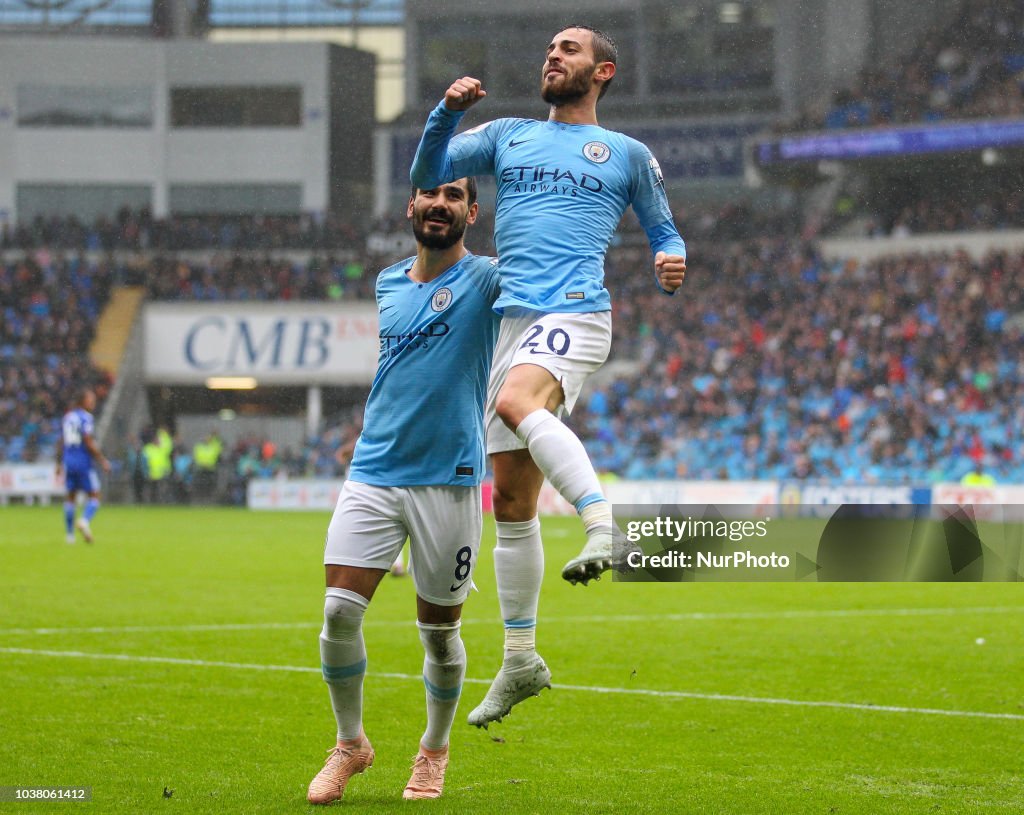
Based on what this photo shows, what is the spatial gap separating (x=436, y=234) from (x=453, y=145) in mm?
364

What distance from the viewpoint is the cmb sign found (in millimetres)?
37500

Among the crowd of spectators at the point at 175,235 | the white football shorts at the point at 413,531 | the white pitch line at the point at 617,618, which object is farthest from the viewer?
the crowd of spectators at the point at 175,235

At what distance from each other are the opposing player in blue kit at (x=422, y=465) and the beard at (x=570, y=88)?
19.9 inches

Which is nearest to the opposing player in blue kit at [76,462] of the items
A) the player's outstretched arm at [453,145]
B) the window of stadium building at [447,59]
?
the player's outstretched arm at [453,145]

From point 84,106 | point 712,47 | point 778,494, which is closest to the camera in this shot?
point 778,494

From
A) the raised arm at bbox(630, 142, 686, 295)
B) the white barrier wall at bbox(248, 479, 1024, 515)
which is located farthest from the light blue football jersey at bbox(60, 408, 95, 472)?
the raised arm at bbox(630, 142, 686, 295)

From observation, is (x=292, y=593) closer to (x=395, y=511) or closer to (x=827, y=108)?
(x=395, y=511)

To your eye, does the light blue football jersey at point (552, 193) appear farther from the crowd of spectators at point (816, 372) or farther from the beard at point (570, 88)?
the crowd of spectators at point (816, 372)

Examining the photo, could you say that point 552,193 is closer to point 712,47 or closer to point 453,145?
point 453,145

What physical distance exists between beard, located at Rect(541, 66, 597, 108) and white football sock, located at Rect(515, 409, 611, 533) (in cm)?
128

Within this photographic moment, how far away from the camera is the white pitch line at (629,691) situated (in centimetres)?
791

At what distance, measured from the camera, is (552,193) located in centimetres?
550

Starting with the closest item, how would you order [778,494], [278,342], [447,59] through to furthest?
[778,494]
[278,342]
[447,59]

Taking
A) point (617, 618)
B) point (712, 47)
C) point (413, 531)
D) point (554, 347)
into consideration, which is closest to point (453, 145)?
point (554, 347)
